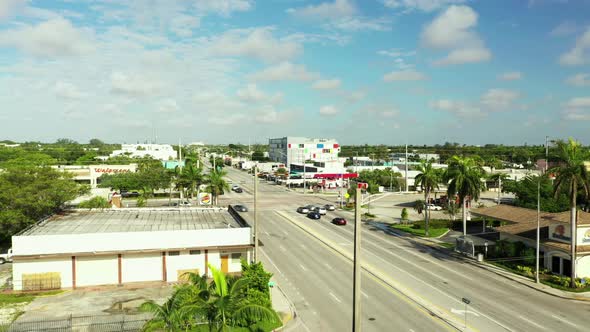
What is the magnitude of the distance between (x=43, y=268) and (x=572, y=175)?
44435mm

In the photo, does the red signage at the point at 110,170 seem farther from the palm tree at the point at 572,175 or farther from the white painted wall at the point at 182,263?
the palm tree at the point at 572,175

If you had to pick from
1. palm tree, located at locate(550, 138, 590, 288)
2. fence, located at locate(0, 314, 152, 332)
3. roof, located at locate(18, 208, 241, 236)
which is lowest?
fence, located at locate(0, 314, 152, 332)

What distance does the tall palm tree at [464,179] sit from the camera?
165 ft

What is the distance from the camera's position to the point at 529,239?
43625mm

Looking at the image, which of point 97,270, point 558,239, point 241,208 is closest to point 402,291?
point 558,239

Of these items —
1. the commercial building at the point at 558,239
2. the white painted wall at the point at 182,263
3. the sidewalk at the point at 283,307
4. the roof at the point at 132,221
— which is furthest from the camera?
the roof at the point at 132,221

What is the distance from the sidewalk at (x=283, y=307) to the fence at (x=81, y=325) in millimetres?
8505

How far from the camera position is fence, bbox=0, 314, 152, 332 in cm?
2350

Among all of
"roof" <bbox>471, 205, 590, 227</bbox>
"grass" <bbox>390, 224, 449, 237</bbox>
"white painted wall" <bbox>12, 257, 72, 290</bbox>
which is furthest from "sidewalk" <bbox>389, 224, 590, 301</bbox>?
"white painted wall" <bbox>12, 257, 72, 290</bbox>

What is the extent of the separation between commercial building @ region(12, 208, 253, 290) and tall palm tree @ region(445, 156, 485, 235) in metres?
27.7

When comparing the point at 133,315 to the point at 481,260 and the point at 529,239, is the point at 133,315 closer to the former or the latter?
the point at 481,260

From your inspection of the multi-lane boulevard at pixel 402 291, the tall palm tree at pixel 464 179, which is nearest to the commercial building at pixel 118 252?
the multi-lane boulevard at pixel 402 291

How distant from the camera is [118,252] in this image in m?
33.8

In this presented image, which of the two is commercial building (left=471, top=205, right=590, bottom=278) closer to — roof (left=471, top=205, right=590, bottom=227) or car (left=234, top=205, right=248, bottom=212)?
roof (left=471, top=205, right=590, bottom=227)
